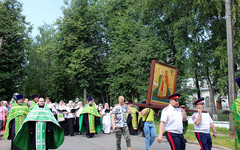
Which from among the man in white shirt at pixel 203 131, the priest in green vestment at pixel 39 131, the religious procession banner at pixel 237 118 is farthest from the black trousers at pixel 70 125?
the religious procession banner at pixel 237 118

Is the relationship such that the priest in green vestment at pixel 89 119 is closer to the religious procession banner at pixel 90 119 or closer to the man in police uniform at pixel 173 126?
the religious procession banner at pixel 90 119

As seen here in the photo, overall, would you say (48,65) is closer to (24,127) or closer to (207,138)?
(24,127)

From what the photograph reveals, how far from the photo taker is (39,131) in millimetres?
7660

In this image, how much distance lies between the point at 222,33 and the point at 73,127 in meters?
15.4

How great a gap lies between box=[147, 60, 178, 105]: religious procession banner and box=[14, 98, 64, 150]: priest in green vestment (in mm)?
3394

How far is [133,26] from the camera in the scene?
86.2 ft

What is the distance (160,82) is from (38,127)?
4000 millimetres

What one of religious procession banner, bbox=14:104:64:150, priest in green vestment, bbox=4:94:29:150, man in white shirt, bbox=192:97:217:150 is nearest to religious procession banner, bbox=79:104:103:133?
priest in green vestment, bbox=4:94:29:150

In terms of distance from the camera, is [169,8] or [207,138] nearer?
[207,138]

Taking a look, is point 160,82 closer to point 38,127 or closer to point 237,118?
point 237,118

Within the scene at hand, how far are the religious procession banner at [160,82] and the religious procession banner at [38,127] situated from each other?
134 inches

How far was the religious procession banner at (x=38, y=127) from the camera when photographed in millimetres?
7645

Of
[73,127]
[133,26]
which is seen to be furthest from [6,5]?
[73,127]

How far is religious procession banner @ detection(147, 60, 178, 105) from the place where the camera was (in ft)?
20.7
